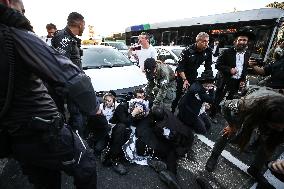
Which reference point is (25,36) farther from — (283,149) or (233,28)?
(233,28)

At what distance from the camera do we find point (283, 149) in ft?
14.0

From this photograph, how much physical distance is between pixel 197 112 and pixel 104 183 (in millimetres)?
2192

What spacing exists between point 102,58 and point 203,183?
150 inches

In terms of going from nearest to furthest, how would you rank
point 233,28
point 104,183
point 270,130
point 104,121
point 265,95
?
point 265,95 → point 270,130 → point 104,183 → point 104,121 → point 233,28

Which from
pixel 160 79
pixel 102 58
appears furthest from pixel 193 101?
pixel 102 58

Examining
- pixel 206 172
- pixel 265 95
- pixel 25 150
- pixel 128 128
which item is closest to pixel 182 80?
pixel 128 128

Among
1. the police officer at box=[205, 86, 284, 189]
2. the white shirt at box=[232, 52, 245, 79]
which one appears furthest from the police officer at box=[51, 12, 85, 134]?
the white shirt at box=[232, 52, 245, 79]

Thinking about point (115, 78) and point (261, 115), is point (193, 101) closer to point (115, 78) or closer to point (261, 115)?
point (115, 78)

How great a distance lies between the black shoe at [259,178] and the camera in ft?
10.0

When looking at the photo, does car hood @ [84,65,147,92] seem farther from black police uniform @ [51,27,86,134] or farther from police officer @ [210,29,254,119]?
police officer @ [210,29,254,119]

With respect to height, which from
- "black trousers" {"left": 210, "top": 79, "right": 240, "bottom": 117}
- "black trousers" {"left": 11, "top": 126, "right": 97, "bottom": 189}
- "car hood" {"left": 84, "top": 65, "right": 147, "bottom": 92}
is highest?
"black trousers" {"left": 11, "top": 126, "right": 97, "bottom": 189}

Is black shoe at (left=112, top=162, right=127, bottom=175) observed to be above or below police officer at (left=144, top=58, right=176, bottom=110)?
below

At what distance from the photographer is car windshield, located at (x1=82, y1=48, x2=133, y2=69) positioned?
5699mm

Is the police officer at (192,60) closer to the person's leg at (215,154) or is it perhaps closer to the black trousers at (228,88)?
the black trousers at (228,88)
